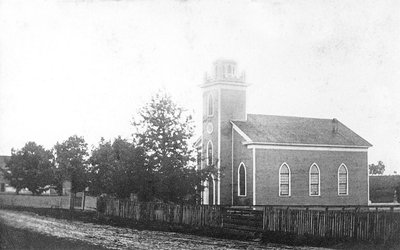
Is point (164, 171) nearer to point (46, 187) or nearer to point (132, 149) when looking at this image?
point (132, 149)

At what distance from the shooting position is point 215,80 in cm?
4091

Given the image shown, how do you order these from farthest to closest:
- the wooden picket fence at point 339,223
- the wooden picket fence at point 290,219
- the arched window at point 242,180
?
the arched window at point 242,180 < the wooden picket fence at point 290,219 < the wooden picket fence at point 339,223

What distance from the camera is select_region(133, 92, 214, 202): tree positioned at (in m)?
30.9

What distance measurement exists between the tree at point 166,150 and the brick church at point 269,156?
253 inches

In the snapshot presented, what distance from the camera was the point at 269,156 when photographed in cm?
3891

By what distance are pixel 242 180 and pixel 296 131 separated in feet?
20.0

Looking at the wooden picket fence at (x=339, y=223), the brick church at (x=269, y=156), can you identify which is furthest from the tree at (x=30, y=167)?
the wooden picket fence at (x=339, y=223)

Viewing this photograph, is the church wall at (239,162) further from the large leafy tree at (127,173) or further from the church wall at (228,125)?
the large leafy tree at (127,173)

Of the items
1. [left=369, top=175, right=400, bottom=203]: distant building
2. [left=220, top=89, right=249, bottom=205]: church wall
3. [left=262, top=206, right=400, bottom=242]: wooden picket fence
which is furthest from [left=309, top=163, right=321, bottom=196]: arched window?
[left=262, top=206, right=400, bottom=242]: wooden picket fence

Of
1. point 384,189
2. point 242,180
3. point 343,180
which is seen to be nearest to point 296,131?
point 343,180

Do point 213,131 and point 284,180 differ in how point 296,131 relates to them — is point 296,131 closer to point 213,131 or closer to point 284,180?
point 284,180

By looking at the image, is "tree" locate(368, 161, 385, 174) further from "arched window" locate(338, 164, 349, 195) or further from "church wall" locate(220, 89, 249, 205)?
"church wall" locate(220, 89, 249, 205)

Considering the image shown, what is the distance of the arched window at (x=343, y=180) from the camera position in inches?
1676

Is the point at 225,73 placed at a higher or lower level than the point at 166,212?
higher
